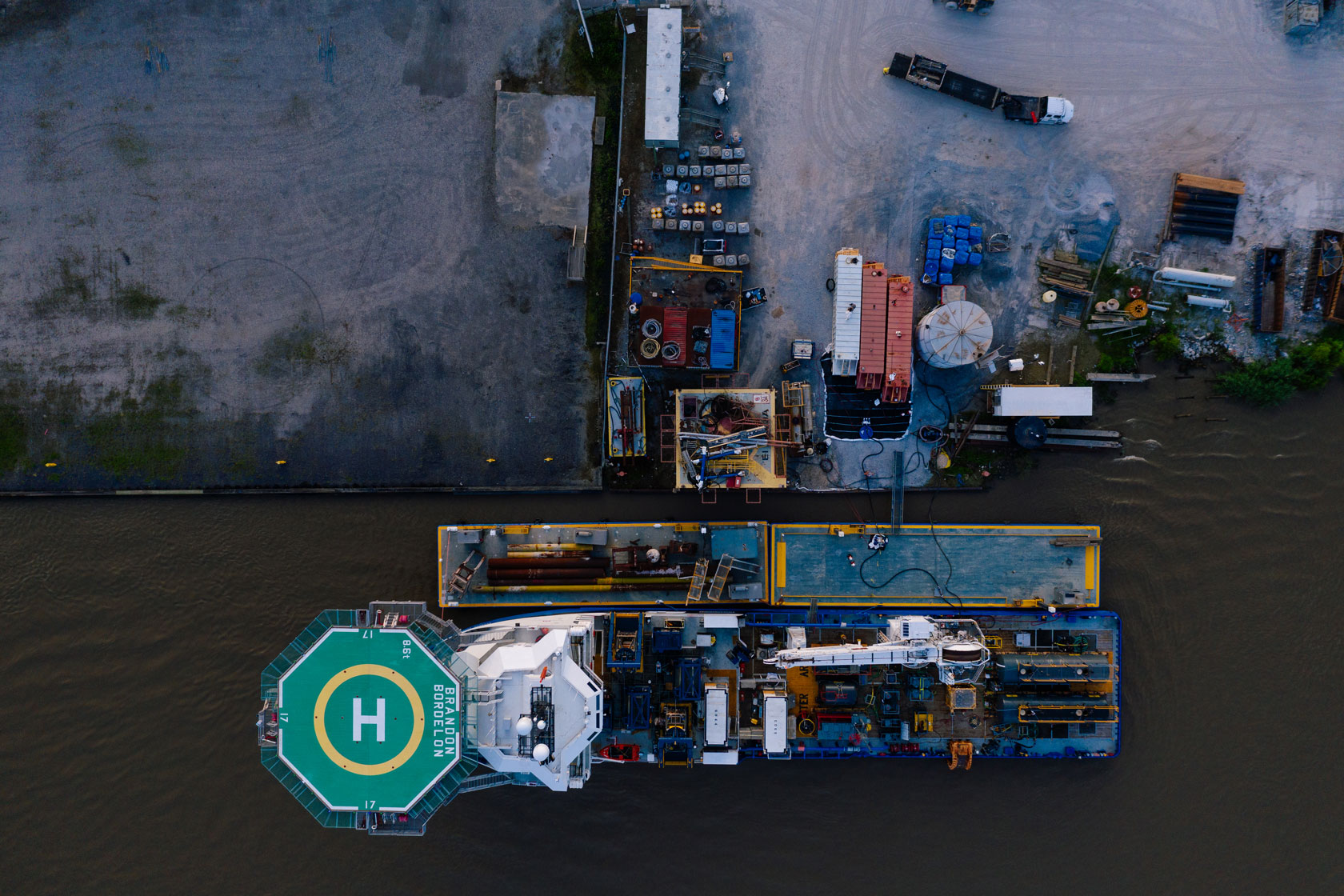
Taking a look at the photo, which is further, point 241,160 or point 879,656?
point 241,160

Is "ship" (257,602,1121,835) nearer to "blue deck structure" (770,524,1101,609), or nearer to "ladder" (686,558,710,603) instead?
"blue deck structure" (770,524,1101,609)

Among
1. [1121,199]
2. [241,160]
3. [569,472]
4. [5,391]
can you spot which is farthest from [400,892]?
[1121,199]

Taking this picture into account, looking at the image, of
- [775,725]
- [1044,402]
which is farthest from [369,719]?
[1044,402]

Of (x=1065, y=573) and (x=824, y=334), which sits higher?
(x=824, y=334)

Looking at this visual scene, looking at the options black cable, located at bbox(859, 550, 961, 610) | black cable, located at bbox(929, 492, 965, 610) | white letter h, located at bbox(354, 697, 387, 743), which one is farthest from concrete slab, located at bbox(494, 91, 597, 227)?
white letter h, located at bbox(354, 697, 387, 743)

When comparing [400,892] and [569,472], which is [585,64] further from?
[400,892]

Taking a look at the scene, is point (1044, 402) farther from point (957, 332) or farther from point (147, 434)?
point (147, 434)
